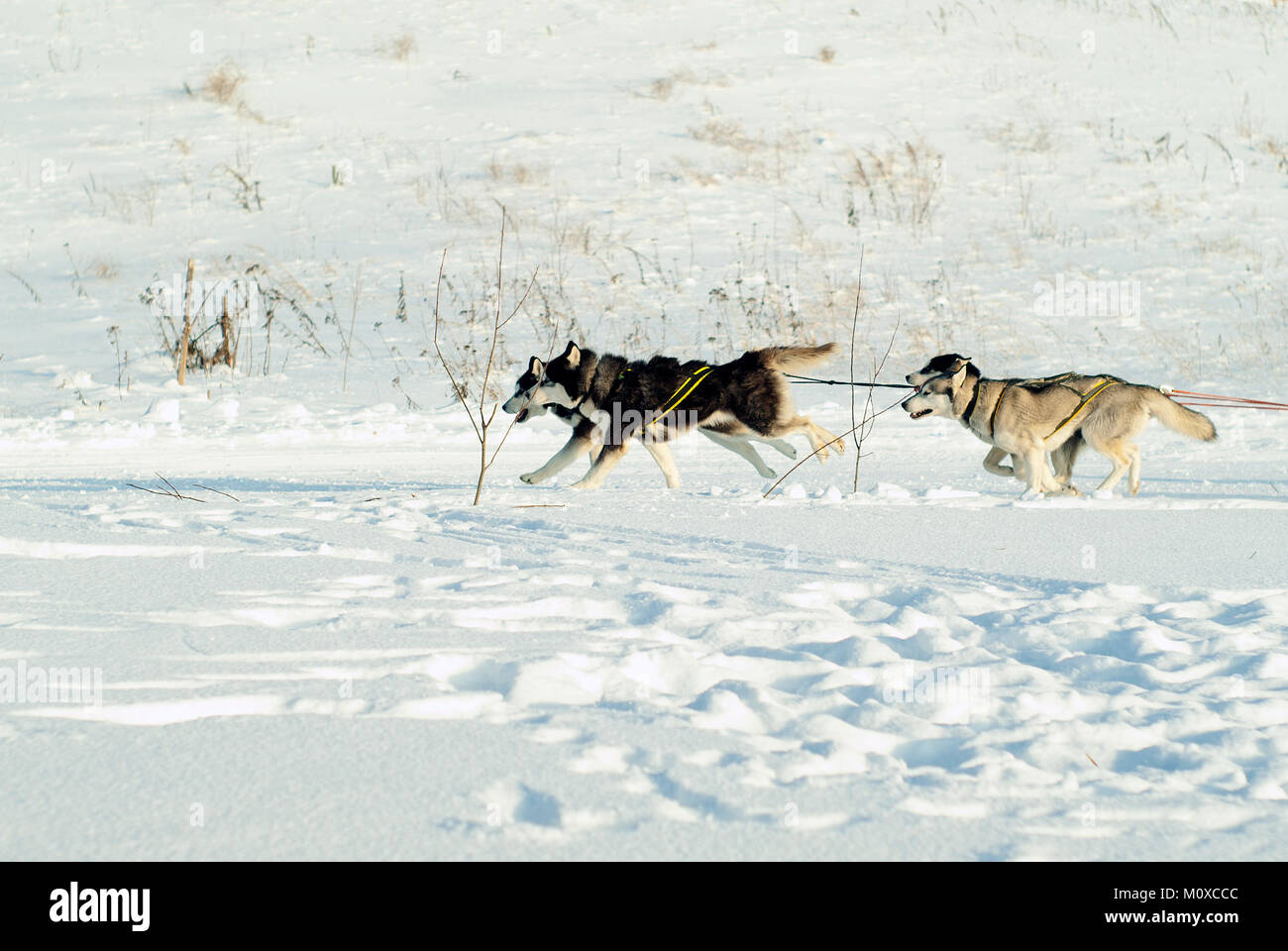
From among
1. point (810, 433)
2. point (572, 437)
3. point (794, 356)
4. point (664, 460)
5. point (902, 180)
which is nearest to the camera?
point (664, 460)

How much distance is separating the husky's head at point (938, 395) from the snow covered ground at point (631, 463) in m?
0.42

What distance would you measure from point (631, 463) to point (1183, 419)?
11.3 ft

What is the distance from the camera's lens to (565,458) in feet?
21.1

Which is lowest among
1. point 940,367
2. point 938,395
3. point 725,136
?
point 938,395

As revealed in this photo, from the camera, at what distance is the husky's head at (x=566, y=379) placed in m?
6.63

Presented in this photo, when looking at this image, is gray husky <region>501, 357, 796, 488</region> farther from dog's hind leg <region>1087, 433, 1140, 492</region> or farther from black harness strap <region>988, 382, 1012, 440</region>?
dog's hind leg <region>1087, 433, 1140, 492</region>

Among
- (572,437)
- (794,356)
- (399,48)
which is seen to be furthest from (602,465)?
(399,48)

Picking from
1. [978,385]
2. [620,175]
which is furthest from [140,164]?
[978,385]

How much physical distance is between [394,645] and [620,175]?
1296 cm

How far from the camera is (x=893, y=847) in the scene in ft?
6.79

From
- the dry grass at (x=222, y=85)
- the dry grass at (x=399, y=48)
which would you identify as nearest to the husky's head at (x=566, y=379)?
the dry grass at (x=222, y=85)

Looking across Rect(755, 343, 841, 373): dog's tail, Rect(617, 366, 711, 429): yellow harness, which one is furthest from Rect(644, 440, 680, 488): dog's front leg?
Rect(755, 343, 841, 373): dog's tail

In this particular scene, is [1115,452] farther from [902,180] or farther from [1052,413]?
[902,180]
